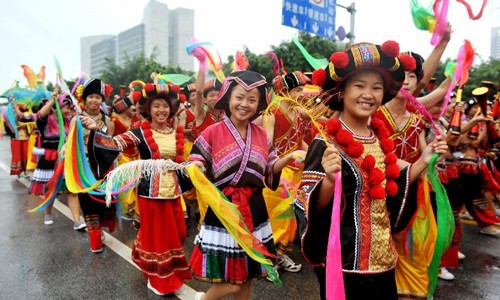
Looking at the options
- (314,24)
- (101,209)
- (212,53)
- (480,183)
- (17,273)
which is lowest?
(17,273)

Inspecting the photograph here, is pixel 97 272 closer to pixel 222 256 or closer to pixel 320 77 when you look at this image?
pixel 222 256

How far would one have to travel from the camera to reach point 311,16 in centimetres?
1221

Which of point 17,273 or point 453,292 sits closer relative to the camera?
point 453,292

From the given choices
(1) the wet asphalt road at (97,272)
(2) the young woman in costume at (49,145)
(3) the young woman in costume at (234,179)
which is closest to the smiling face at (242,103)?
(3) the young woman in costume at (234,179)

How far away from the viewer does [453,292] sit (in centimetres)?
370

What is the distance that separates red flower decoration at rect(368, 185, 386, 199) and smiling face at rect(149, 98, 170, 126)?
8.03ft

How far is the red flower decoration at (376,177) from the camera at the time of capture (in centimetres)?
197

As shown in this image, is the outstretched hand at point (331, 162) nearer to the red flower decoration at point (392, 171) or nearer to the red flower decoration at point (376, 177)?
the red flower decoration at point (376, 177)

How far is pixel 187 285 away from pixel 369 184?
2447 millimetres

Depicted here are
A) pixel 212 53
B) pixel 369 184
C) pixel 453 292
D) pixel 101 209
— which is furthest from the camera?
pixel 101 209

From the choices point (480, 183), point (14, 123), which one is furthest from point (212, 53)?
point (14, 123)

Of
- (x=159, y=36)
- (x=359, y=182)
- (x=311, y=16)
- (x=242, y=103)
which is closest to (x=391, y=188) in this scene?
(x=359, y=182)

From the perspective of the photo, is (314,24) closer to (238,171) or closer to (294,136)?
(294,136)

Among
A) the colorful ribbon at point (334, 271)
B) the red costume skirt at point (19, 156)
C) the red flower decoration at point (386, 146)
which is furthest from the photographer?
the red costume skirt at point (19, 156)
